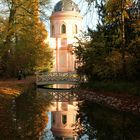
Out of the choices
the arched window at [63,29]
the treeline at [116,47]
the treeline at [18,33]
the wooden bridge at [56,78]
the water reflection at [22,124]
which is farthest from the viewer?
the arched window at [63,29]

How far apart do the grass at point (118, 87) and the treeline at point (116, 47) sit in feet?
2.13

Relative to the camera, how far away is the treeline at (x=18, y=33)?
39719 mm

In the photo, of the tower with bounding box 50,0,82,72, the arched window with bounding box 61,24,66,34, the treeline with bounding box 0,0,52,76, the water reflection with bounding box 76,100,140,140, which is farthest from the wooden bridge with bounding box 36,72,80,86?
the arched window with bounding box 61,24,66,34

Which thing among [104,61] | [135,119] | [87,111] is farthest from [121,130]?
[104,61]

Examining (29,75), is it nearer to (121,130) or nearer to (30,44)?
(30,44)

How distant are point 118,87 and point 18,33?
18.6 metres

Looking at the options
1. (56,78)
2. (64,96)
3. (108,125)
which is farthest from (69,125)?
(56,78)

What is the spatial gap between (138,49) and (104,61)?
3.13m

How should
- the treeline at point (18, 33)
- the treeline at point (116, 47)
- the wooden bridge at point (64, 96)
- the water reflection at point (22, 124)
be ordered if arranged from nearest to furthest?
the water reflection at point (22, 124)
the treeline at point (116, 47)
the wooden bridge at point (64, 96)
the treeline at point (18, 33)

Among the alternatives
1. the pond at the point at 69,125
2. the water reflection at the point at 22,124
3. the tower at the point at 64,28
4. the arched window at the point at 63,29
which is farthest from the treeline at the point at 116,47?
the arched window at the point at 63,29

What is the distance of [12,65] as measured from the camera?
141 feet

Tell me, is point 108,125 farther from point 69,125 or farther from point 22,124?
point 22,124

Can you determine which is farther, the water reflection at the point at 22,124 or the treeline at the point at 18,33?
the treeline at the point at 18,33

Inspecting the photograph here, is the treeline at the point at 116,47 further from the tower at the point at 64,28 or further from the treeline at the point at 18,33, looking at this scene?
the tower at the point at 64,28
